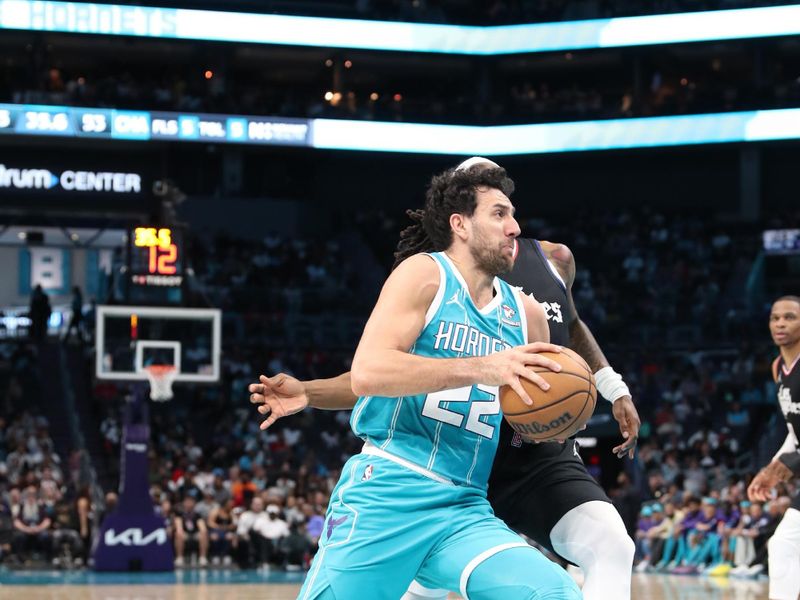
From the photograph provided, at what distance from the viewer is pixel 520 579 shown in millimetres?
4527

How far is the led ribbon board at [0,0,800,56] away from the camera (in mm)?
31688

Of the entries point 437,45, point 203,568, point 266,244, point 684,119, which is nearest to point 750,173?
point 684,119

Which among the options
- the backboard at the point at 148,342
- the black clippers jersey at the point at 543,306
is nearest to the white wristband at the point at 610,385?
the black clippers jersey at the point at 543,306

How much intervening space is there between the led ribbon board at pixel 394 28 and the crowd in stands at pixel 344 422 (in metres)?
4.69

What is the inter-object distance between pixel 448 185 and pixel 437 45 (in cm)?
3024

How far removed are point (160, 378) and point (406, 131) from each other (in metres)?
17.0

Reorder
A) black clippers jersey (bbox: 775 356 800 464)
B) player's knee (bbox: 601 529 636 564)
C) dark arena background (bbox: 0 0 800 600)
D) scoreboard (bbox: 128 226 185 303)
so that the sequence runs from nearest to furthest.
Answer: player's knee (bbox: 601 529 636 564)
black clippers jersey (bbox: 775 356 800 464)
scoreboard (bbox: 128 226 185 303)
dark arena background (bbox: 0 0 800 600)

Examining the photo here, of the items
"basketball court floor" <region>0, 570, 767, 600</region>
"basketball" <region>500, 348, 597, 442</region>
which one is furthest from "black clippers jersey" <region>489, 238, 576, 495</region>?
"basketball court floor" <region>0, 570, 767, 600</region>

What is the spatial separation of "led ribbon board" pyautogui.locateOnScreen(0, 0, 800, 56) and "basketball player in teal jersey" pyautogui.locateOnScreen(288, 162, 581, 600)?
2844cm

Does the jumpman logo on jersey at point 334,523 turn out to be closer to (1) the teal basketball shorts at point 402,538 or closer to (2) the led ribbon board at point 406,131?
(1) the teal basketball shorts at point 402,538

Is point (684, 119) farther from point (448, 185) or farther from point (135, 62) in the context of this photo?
point (448, 185)

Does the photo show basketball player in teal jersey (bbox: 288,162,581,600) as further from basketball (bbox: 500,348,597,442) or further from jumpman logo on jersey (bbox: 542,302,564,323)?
jumpman logo on jersey (bbox: 542,302,564,323)

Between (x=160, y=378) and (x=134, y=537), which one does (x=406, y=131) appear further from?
(x=134, y=537)

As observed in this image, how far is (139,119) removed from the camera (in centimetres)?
3141
